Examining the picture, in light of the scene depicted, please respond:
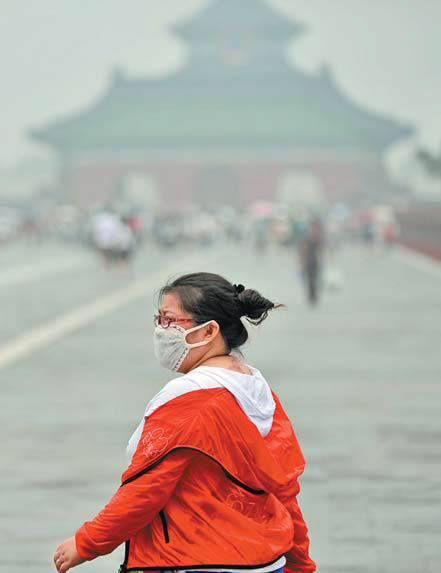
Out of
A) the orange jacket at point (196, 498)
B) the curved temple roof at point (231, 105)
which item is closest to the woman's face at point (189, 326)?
the orange jacket at point (196, 498)

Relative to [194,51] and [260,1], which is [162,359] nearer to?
[194,51]

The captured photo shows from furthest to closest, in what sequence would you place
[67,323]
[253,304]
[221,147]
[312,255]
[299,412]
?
[221,147]
[312,255]
[67,323]
[299,412]
[253,304]

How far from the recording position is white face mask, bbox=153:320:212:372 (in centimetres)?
414

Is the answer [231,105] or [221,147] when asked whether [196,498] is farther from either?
[231,105]

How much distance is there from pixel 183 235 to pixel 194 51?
5268 cm

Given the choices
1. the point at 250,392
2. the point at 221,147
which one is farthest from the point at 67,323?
the point at 221,147

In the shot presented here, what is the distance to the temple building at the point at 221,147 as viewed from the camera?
92.9 metres

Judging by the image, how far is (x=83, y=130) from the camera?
95.6 m

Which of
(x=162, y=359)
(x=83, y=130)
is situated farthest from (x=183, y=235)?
(x=162, y=359)

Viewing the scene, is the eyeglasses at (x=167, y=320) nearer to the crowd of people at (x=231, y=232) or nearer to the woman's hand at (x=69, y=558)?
the woman's hand at (x=69, y=558)

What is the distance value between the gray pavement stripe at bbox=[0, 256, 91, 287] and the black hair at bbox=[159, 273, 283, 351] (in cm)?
2501

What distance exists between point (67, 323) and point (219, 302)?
15.4m

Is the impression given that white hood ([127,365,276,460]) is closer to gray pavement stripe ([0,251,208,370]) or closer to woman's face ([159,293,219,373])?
woman's face ([159,293,219,373])

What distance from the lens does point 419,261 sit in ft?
137
